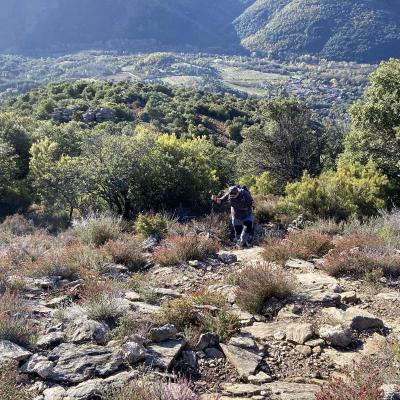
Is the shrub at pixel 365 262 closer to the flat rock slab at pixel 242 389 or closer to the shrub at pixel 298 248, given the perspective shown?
the shrub at pixel 298 248

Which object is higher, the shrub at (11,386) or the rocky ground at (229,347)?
the shrub at (11,386)

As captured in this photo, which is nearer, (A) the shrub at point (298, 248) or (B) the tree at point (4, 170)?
(A) the shrub at point (298, 248)

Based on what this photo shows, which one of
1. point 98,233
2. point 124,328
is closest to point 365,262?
point 124,328

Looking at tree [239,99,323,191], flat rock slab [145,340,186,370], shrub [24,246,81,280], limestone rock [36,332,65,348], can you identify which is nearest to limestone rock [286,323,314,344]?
flat rock slab [145,340,186,370]

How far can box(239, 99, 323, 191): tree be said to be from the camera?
15688mm

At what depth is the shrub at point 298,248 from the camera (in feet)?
23.4

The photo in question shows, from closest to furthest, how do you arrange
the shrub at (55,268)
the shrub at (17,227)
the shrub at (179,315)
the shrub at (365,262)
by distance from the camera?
the shrub at (179,315)
the shrub at (365,262)
the shrub at (55,268)
the shrub at (17,227)

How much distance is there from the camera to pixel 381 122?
1371cm

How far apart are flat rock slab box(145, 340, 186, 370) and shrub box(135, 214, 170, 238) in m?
4.75

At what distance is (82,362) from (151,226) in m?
5.27

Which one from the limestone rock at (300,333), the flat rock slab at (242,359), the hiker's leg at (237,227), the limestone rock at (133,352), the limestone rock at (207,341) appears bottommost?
the hiker's leg at (237,227)

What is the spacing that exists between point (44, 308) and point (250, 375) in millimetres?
2574

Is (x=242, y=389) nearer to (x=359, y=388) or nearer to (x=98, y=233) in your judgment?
(x=359, y=388)

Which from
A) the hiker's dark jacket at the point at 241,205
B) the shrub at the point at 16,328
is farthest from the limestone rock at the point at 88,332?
the hiker's dark jacket at the point at 241,205
